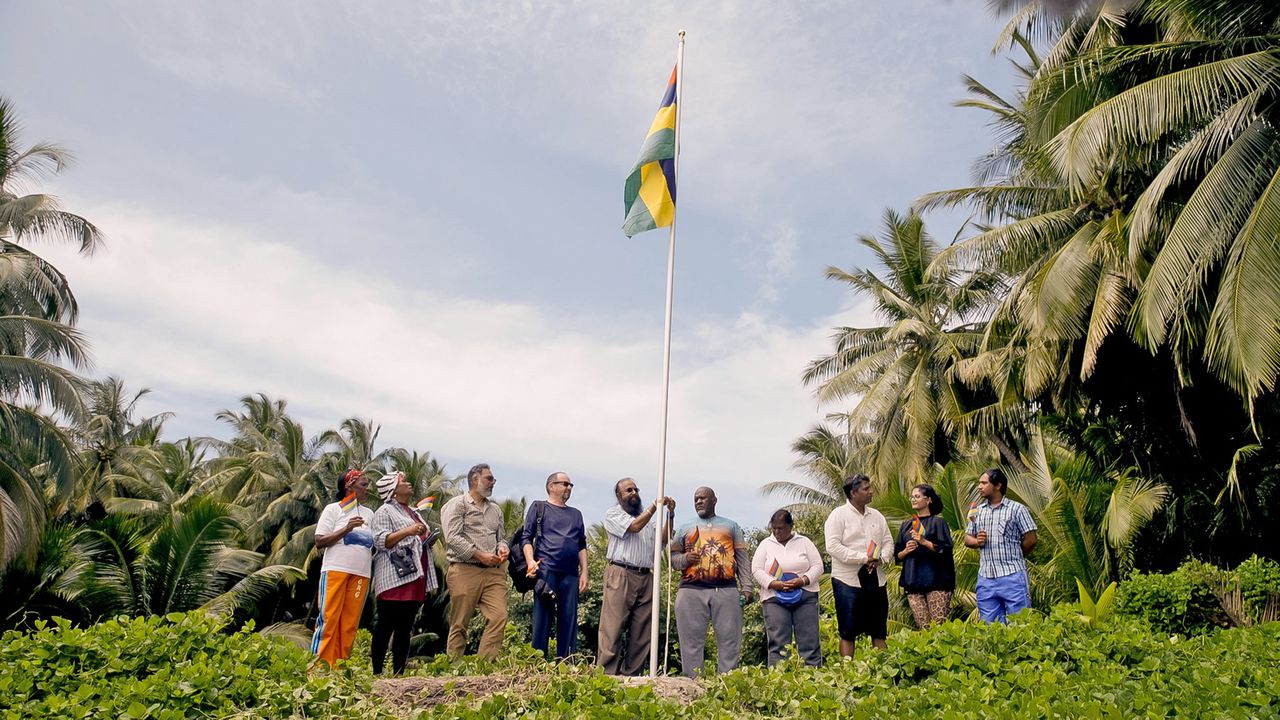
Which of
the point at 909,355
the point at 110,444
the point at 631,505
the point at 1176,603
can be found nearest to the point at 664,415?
the point at 631,505

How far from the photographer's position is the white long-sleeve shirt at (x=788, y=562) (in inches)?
296

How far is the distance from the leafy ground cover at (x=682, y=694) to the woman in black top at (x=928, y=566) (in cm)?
135

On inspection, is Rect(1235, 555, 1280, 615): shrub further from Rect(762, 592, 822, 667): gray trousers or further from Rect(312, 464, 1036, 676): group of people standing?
Rect(762, 592, 822, 667): gray trousers

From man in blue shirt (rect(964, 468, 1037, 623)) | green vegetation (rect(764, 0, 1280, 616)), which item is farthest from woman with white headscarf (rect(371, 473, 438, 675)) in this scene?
green vegetation (rect(764, 0, 1280, 616))

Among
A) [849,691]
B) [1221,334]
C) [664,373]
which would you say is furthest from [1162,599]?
[849,691]

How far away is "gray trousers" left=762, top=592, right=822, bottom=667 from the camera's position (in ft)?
24.6

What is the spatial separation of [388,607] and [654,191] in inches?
161

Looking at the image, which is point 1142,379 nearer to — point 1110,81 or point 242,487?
point 1110,81

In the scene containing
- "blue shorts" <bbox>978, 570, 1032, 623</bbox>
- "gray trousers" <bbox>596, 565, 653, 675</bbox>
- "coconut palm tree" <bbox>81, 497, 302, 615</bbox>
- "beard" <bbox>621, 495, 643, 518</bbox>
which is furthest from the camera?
"coconut palm tree" <bbox>81, 497, 302, 615</bbox>

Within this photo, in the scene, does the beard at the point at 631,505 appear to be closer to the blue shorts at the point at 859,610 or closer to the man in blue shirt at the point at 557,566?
the man in blue shirt at the point at 557,566

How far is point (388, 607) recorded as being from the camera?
23.3 feet

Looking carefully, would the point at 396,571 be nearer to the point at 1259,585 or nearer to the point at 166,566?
the point at 1259,585

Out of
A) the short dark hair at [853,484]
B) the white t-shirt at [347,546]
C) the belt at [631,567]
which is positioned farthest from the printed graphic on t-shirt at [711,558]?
the white t-shirt at [347,546]

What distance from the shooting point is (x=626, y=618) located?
25.1 feet
